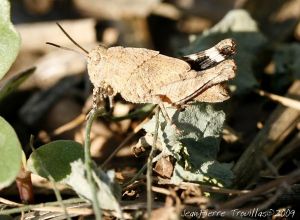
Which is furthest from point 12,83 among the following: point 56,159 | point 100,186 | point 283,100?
point 283,100

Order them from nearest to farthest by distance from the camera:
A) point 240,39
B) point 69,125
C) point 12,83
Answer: point 12,83
point 69,125
point 240,39

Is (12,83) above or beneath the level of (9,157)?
above

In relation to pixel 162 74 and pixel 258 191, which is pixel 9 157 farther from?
pixel 258 191

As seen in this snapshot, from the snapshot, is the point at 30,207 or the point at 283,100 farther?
the point at 283,100

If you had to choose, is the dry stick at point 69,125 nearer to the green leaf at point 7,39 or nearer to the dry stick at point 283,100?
the green leaf at point 7,39

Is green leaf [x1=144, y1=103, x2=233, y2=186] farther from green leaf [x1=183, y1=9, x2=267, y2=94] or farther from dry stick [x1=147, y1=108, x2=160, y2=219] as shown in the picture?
green leaf [x1=183, y1=9, x2=267, y2=94]

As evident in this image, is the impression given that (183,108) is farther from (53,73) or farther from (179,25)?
(179,25)

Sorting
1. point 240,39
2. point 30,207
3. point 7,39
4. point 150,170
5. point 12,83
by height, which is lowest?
point 30,207
